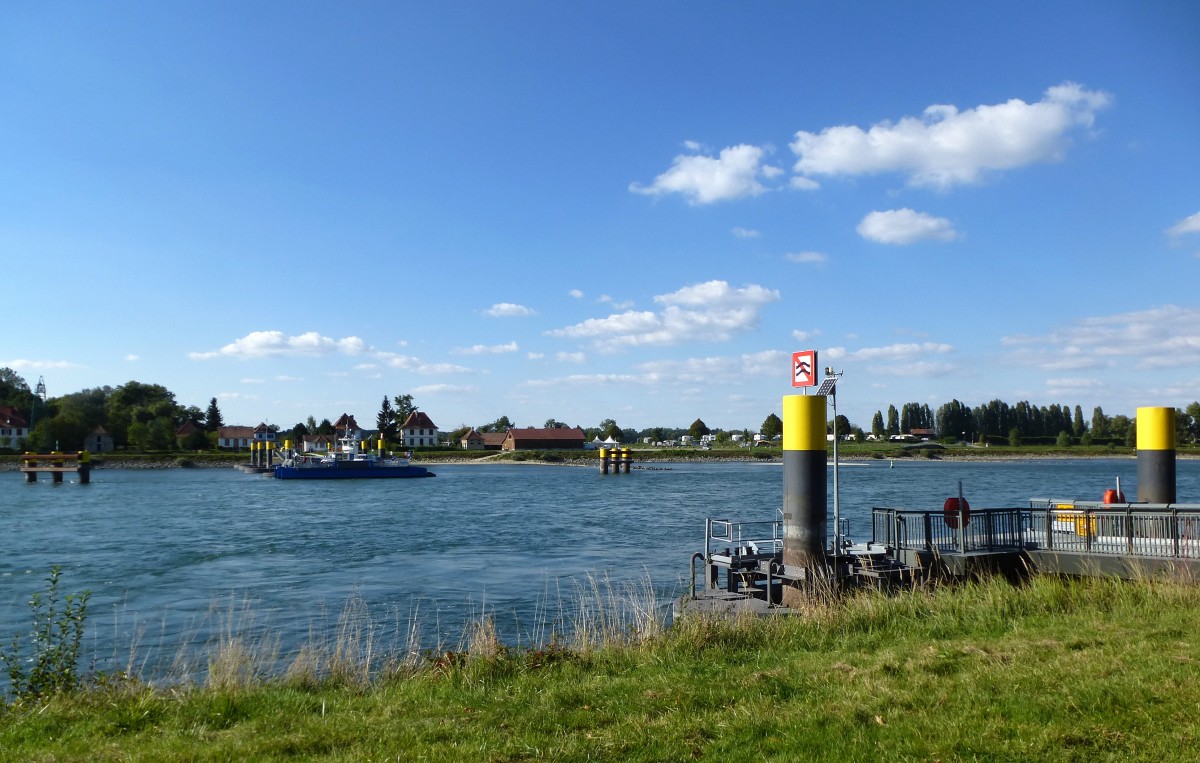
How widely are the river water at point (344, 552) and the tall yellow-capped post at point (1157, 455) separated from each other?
1632 mm

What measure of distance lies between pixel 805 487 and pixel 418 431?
579 feet

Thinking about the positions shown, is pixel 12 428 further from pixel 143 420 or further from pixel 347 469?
pixel 347 469

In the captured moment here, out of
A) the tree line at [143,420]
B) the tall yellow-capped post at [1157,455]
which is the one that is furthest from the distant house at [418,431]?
the tall yellow-capped post at [1157,455]

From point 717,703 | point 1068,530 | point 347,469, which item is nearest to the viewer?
point 717,703

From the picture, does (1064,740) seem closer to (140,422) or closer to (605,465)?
(605,465)

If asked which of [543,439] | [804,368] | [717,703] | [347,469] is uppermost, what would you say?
[804,368]

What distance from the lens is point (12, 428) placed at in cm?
14775

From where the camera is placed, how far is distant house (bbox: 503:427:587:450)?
180 meters

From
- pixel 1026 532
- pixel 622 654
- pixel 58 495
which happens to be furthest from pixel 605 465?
pixel 622 654

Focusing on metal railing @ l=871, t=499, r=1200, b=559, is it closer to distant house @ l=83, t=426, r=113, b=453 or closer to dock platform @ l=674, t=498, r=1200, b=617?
dock platform @ l=674, t=498, r=1200, b=617

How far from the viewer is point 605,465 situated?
122m

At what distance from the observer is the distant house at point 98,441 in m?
146

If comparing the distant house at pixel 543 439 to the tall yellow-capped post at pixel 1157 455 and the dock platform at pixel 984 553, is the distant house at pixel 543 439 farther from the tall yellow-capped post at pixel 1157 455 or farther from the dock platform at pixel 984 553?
the dock platform at pixel 984 553

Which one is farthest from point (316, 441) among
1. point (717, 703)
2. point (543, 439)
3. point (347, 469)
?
point (717, 703)
